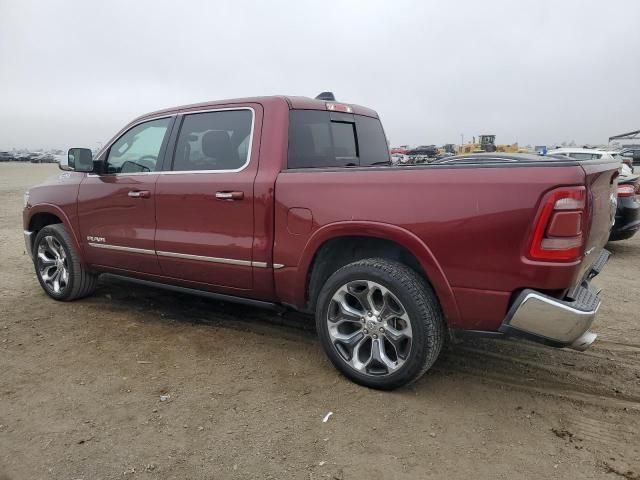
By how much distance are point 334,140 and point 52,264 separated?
3127 mm

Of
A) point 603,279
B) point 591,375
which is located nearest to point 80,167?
point 591,375

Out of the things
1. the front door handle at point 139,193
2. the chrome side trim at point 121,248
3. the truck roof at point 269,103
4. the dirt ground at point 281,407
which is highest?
the truck roof at point 269,103

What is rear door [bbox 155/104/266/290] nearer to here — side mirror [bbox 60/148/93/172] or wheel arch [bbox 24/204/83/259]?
side mirror [bbox 60/148/93/172]

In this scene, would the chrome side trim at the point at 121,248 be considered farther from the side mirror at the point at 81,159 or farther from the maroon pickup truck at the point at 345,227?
the side mirror at the point at 81,159

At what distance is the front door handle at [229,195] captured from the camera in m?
3.53

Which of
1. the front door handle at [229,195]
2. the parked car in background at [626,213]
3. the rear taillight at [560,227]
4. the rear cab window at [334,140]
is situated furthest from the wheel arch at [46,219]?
the parked car in background at [626,213]

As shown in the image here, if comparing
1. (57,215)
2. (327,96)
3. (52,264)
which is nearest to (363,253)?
(327,96)

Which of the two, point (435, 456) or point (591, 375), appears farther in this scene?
point (591, 375)

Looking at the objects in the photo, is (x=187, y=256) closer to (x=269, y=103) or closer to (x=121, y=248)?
(x=121, y=248)

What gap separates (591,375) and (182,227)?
307 cm

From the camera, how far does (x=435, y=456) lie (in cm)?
254

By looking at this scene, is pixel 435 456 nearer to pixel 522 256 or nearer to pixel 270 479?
pixel 270 479

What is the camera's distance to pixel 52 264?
16.6 feet

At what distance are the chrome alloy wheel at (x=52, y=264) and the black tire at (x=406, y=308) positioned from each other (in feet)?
10.0
